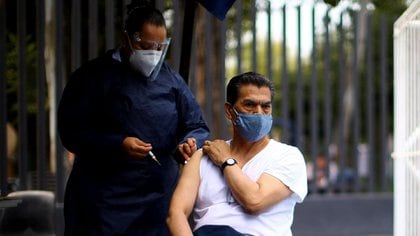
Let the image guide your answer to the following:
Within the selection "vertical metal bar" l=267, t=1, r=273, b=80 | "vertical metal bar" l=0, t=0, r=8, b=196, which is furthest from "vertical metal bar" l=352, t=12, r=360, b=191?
"vertical metal bar" l=0, t=0, r=8, b=196

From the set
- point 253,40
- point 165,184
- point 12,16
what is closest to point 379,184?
point 253,40

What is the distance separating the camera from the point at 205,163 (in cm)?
386

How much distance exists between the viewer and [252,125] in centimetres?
376

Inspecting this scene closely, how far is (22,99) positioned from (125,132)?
340cm

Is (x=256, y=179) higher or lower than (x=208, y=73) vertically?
lower

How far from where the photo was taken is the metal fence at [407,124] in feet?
17.9

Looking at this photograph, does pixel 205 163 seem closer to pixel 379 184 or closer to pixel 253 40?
pixel 253 40

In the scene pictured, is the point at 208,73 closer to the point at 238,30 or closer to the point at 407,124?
the point at 238,30

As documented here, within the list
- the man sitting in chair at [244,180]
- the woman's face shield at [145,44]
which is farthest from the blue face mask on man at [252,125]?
the woman's face shield at [145,44]

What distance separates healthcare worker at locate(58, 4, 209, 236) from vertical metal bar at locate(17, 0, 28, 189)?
3.08 m

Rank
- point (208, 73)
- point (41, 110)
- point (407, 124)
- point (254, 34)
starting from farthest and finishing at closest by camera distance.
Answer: point (254, 34)
point (208, 73)
point (41, 110)
point (407, 124)

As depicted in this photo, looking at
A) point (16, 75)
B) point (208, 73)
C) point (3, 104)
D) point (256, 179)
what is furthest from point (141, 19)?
point (208, 73)

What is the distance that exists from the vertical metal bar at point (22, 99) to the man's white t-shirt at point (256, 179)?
3.81 meters

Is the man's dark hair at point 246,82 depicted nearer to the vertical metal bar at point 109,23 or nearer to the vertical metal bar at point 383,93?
the vertical metal bar at point 109,23
